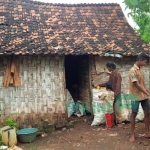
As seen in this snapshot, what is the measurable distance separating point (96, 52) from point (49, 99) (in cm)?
209

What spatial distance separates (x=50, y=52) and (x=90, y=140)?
274cm

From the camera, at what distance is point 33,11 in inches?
394

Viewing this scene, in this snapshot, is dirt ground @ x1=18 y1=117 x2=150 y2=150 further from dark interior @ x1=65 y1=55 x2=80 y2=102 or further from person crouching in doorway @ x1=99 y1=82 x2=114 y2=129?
dark interior @ x1=65 y1=55 x2=80 y2=102

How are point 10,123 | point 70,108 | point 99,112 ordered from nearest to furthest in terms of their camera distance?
point 10,123, point 99,112, point 70,108

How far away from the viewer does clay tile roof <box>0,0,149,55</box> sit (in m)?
7.88

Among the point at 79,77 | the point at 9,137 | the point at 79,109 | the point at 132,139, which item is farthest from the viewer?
the point at 79,77

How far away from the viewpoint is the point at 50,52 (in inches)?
296

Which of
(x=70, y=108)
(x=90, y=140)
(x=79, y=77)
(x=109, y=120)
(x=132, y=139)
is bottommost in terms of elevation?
(x=90, y=140)

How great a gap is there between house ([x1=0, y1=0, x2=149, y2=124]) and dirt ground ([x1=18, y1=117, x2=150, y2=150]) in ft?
3.06

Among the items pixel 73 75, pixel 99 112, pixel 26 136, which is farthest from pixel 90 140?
pixel 73 75

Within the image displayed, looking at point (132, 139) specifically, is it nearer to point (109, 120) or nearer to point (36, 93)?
point (109, 120)

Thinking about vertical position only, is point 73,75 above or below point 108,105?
above

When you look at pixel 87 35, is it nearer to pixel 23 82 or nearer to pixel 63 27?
pixel 63 27

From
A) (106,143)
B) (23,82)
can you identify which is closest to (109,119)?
(106,143)
